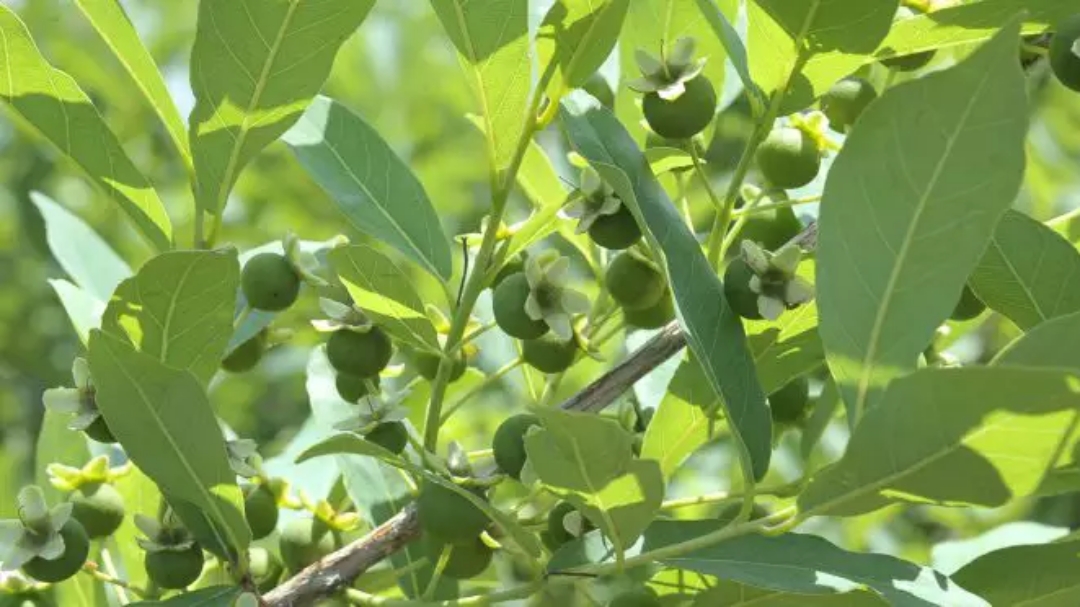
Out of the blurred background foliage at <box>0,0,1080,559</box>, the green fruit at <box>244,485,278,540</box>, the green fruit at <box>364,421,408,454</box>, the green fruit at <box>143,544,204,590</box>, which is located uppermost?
the green fruit at <box>364,421,408,454</box>

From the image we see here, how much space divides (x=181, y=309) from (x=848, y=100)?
681 mm

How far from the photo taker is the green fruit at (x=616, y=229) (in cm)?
145

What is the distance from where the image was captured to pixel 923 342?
3.77 ft

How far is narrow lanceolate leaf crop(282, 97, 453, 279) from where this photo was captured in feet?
5.50

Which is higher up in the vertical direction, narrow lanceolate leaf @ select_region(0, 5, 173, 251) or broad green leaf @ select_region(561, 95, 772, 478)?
narrow lanceolate leaf @ select_region(0, 5, 173, 251)

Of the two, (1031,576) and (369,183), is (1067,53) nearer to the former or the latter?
(1031,576)

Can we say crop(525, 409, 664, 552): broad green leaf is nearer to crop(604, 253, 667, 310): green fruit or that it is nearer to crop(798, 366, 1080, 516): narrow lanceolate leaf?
crop(798, 366, 1080, 516): narrow lanceolate leaf

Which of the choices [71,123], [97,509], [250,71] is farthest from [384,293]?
[97,509]

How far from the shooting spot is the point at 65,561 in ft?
4.97

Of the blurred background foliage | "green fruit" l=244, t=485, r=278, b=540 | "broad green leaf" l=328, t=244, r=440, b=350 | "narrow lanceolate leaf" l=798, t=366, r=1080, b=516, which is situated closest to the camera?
"narrow lanceolate leaf" l=798, t=366, r=1080, b=516

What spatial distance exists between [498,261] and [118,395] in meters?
0.36

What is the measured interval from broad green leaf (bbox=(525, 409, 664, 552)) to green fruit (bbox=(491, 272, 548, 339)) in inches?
11.9

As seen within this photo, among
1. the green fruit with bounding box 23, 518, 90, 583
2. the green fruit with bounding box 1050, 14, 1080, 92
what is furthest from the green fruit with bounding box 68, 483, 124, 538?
the green fruit with bounding box 1050, 14, 1080, 92

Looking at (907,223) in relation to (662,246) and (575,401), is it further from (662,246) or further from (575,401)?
(575,401)
